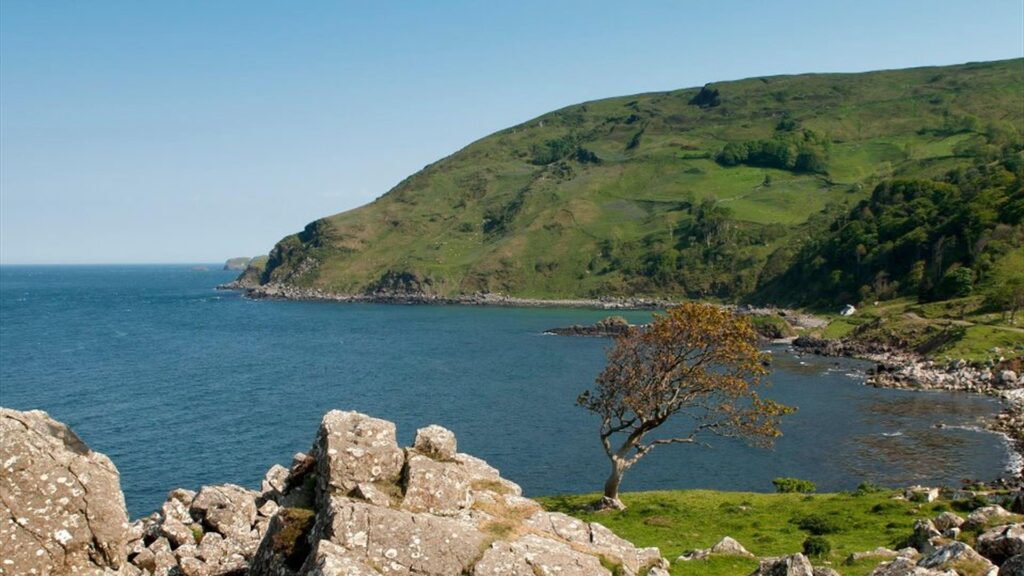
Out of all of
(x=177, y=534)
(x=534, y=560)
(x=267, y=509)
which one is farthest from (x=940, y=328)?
(x=177, y=534)

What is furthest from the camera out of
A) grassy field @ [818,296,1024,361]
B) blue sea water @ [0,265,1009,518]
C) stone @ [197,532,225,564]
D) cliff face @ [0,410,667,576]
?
grassy field @ [818,296,1024,361]

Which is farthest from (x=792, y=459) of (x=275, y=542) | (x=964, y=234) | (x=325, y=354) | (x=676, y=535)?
(x=964, y=234)

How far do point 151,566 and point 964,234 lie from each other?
20744 cm

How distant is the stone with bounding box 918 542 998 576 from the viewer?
74.8 ft

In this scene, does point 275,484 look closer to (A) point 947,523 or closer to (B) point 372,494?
(B) point 372,494

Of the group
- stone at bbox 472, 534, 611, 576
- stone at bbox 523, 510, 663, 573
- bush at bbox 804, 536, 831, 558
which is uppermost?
stone at bbox 472, 534, 611, 576

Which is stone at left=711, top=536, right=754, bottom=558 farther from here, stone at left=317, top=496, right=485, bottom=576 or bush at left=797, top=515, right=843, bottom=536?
stone at left=317, top=496, right=485, bottom=576

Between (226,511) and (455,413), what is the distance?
79127 mm

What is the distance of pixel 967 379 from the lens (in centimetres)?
12131

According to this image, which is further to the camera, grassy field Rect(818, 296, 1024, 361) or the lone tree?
grassy field Rect(818, 296, 1024, 361)

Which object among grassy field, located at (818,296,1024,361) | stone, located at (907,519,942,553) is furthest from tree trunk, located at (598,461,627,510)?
grassy field, located at (818,296,1024,361)

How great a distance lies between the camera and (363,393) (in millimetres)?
127688

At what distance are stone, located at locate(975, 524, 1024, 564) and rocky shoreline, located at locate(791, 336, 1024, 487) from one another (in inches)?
2830

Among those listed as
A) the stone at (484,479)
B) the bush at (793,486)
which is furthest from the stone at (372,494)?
the bush at (793,486)
